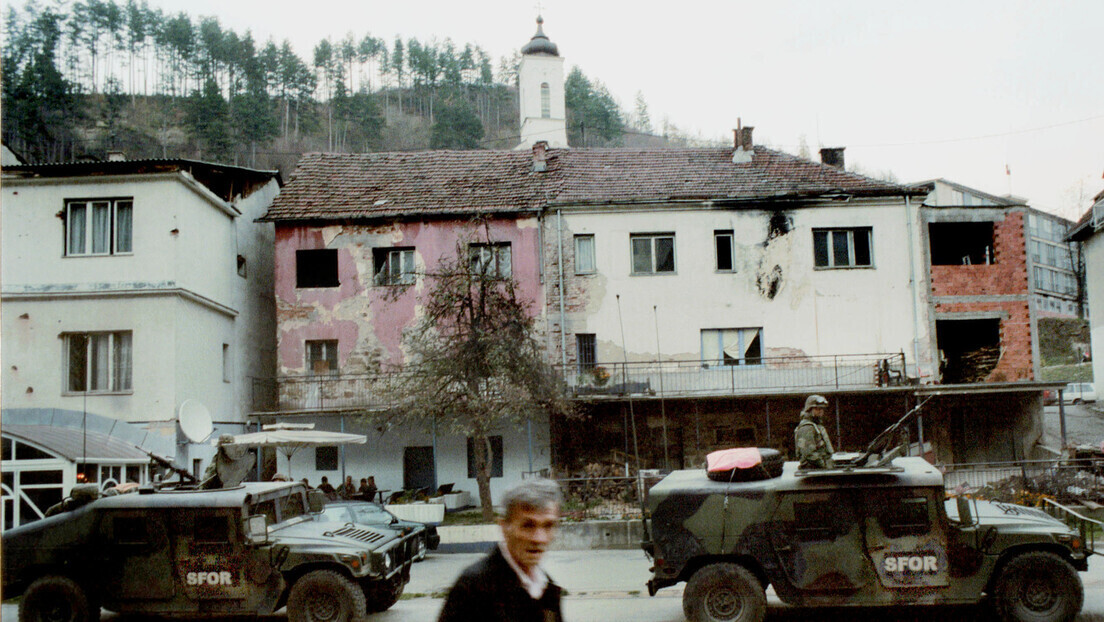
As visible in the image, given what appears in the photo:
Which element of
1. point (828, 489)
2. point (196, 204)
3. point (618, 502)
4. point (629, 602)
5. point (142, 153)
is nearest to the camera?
point (828, 489)

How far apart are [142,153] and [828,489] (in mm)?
33501

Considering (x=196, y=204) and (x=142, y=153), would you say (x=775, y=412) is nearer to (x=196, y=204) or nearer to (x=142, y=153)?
(x=196, y=204)

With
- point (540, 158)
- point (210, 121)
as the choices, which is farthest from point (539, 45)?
point (540, 158)

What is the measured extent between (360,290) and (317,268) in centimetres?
160

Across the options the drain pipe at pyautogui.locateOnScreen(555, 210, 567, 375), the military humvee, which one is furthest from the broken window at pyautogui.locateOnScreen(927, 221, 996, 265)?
the military humvee

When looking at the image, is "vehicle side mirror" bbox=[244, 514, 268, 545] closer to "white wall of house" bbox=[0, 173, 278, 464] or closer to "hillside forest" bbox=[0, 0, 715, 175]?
"hillside forest" bbox=[0, 0, 715, 175]

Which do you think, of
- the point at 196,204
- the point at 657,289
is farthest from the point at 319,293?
the point at 657,289

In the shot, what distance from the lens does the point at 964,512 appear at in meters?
9.17

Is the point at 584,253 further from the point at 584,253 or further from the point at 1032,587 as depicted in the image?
the point at 1032,587

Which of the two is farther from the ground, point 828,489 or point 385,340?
point 385,340

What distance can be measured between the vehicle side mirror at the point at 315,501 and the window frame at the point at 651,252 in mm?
15562

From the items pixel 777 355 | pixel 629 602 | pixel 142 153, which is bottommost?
pixel 629 602

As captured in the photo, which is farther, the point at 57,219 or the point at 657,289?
the point at 657,289

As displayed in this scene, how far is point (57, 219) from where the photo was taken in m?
21.3
